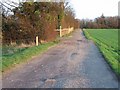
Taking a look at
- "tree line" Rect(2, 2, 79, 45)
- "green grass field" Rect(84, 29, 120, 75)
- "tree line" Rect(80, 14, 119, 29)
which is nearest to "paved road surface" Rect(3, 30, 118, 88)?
"green grass field" Rect(84, 29, 120, 75)

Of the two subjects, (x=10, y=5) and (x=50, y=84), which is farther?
(x=10, y=5)

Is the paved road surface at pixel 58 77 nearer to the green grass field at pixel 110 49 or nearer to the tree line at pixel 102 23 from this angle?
the green grass field at pixel 110 49

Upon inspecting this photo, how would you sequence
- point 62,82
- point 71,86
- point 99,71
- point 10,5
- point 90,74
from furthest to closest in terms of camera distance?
point 10,5 < point 99,71 < point 90,74 < point 62,82 < point 71,86

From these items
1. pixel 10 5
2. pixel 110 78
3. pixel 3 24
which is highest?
pixel 10 5

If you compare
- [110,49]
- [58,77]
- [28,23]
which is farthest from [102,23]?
[58,77]

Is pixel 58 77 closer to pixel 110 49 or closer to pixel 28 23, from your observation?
pixel 28 23

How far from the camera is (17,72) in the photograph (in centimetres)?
1159

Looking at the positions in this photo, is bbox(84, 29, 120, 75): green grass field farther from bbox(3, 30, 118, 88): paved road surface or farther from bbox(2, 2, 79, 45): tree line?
bbox(2, 2, 79, 45): tree line

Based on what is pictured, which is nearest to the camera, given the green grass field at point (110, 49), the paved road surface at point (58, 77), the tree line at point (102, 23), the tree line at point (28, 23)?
the paved road surface at point (58, 77)

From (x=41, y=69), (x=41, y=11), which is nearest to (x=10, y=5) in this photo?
(x=41, y=11)

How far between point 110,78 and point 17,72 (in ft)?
11.8

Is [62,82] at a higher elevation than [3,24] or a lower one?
lower

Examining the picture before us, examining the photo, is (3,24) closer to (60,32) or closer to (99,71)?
(99,71)

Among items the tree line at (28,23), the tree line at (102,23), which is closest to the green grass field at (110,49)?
the tree line at (28,23)
